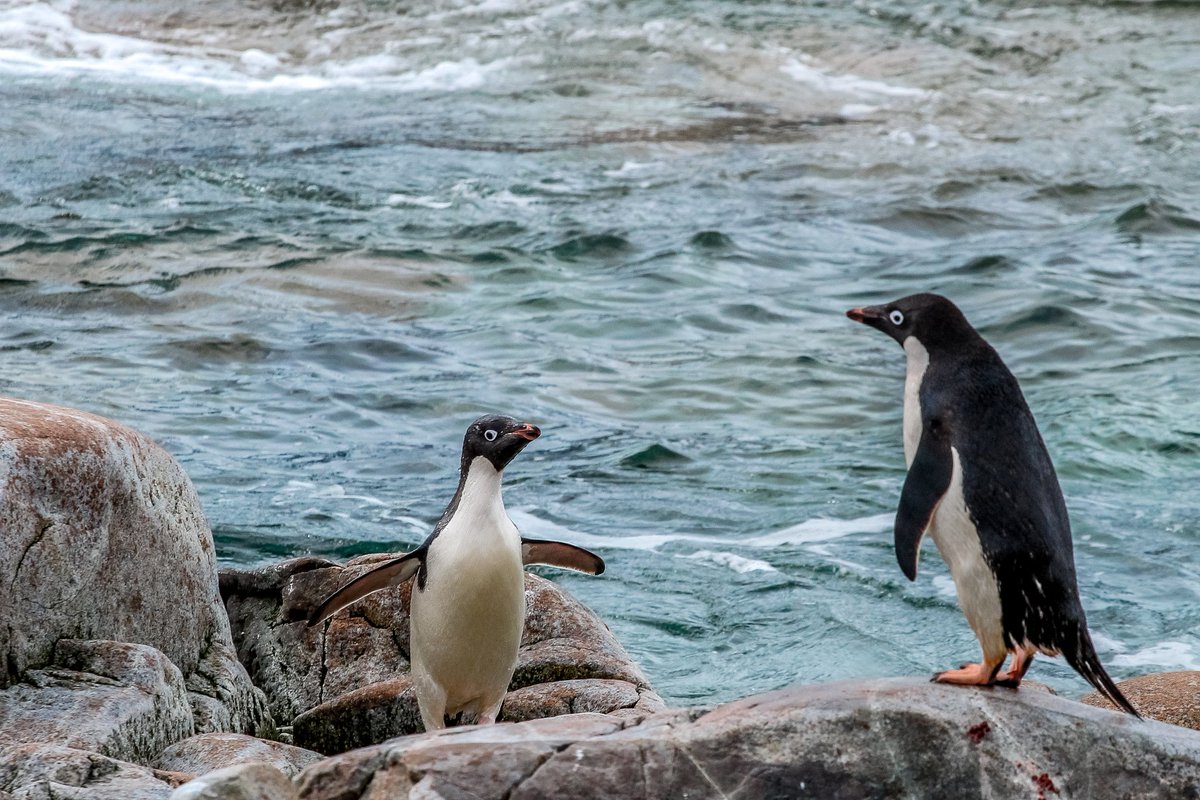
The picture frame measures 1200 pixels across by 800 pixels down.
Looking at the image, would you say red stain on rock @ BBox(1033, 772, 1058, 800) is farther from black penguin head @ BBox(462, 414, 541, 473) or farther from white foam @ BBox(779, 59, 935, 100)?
white foam @ BBox(779, 59, 935, 100)

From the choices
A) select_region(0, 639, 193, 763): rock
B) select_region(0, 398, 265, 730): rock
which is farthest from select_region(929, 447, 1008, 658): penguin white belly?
select_region(0, 398, 265, 730): rock

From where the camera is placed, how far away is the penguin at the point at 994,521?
13.1ft

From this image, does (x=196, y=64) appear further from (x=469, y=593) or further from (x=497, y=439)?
(x=469, y=593)

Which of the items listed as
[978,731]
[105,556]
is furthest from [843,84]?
[978,731]

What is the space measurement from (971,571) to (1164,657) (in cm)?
379

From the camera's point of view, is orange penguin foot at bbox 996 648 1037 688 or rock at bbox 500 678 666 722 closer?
orange penguin foot at bbox 996 648 1037 688

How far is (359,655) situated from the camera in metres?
5.89

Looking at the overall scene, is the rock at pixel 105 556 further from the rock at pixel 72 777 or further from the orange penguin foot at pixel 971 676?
the orange penguin foot at pixel 971 676

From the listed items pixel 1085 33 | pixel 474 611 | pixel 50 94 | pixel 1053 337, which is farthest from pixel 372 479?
pixel 1085 33

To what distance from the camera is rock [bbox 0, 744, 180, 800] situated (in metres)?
3.86

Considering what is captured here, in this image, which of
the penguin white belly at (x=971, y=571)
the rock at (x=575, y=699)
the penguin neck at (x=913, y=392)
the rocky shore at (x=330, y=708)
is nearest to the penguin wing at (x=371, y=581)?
the rocky shore at (x=330, y=708)

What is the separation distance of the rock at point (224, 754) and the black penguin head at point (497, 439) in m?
1.12

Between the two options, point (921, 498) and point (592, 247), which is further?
point (592, 247)

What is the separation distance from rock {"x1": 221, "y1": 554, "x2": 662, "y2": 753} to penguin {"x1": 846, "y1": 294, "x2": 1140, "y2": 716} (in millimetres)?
1497
